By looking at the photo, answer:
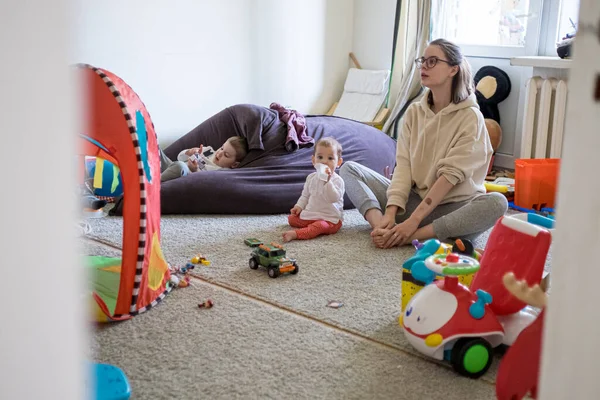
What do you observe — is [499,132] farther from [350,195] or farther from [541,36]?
[350,195]

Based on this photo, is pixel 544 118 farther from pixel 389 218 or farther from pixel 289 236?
pixel 289 236

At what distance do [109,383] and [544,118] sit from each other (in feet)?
9.58

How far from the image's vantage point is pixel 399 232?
105 inches

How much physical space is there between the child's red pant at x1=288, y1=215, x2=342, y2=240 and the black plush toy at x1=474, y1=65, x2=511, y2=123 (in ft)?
5.49

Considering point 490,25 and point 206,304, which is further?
point 490,25

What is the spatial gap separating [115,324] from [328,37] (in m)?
3.28

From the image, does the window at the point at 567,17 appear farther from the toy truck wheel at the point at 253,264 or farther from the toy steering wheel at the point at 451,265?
the toy steering wheel at the point at 451,265

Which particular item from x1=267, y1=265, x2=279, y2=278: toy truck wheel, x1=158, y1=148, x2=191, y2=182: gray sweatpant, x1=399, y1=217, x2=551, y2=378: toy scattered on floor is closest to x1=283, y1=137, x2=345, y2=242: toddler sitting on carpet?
x1=267, y1=265, x2=279, y2=278: toy truck wheel

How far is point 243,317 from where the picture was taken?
2.03 metres

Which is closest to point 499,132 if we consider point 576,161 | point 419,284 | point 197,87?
point 197,87

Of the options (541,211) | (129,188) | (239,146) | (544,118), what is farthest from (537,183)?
(129,188)

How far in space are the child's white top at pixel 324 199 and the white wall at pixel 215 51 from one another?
1.48 m

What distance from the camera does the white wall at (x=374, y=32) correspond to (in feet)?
15.6

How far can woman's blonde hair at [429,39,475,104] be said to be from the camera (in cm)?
265
